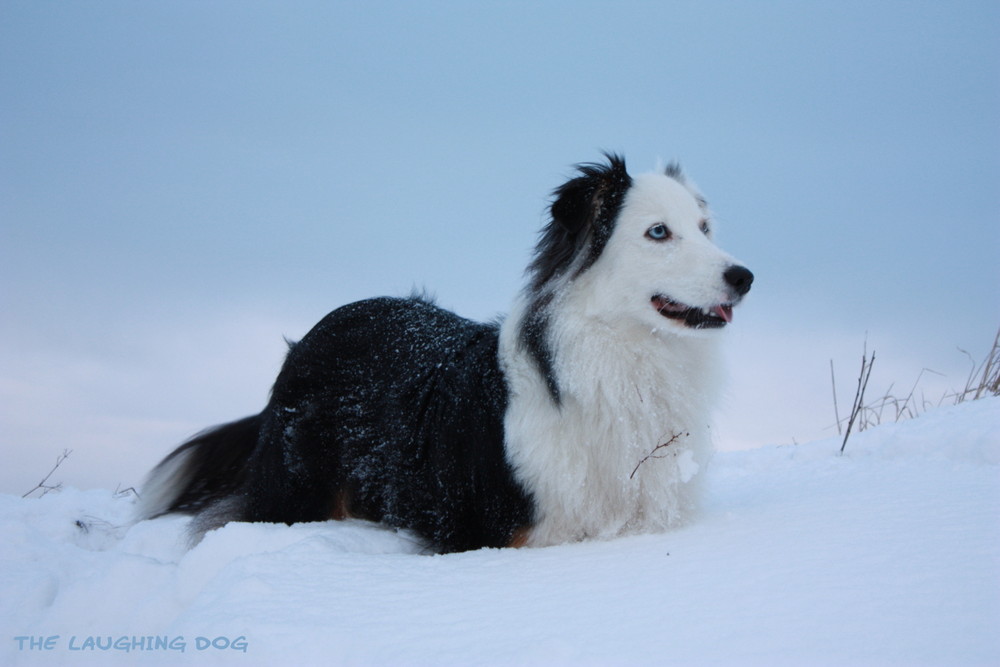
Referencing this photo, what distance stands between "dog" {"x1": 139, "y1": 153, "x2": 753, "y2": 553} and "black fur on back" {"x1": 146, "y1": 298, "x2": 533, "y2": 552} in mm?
10

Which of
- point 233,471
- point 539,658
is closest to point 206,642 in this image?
point 539,658

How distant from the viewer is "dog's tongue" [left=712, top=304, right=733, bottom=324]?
3236 mm

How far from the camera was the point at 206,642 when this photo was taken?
175 cm

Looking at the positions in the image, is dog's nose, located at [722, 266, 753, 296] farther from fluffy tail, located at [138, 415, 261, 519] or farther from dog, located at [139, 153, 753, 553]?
fluffy tail, located at [138, 415, 261, 519]

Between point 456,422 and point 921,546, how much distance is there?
2020mm

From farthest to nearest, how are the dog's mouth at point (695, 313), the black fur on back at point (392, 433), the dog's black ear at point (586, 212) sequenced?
the dog's black ear at point (586, 212), the black fur on back at point (392, 433), the dog's mouth at point (695, 313)

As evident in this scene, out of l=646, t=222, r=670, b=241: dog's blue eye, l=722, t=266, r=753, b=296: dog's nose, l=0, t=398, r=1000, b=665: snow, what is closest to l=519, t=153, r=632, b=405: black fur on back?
l=646, t=222, r=670, b=241: dog's blue eye

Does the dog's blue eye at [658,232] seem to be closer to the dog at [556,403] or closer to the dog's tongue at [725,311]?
the dog at [556,403]

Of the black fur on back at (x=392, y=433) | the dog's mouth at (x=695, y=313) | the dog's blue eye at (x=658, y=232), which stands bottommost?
the black fur on back at (x=392, y=433)

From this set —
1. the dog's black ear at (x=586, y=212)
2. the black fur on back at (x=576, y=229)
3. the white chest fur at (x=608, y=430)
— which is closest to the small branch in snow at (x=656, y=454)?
the white chest fur at (x=608, y=430)

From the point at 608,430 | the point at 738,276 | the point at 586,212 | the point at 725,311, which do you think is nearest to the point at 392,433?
the point at 608,430

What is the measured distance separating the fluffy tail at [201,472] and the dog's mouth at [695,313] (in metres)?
2.89

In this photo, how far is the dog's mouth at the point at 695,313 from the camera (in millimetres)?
3244

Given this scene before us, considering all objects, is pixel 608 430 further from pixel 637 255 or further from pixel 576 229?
pixel 576 229
